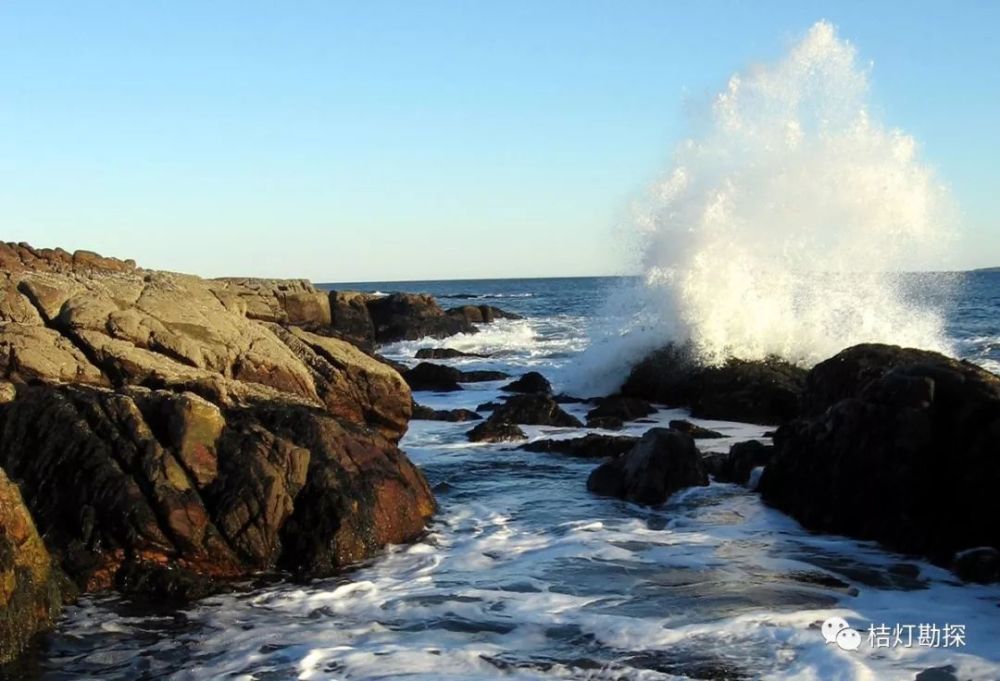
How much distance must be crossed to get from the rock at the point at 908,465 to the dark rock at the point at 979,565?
180mm

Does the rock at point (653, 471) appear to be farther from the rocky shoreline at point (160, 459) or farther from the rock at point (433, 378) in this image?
the rock at point (433, 378)

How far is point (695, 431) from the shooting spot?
14.8m

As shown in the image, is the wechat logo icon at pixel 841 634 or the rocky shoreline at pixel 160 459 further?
the rocky shoreline at pixel 160 459

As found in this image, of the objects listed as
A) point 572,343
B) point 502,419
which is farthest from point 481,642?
point 572,343

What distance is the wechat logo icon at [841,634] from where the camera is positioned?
6520 millimetres

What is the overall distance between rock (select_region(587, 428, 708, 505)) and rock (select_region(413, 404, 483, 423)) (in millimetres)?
5582

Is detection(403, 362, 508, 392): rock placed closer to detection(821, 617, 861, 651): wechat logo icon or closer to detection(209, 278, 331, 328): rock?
detection(209, 278, 331, 328): rock

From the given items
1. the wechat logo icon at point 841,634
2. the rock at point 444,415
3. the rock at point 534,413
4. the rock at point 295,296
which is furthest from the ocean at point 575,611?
the rock at point 295,296

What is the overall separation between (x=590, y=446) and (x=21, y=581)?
27.2 ft

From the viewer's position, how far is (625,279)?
79.5 ft

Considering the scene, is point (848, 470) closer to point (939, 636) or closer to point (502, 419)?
point (939, 636)

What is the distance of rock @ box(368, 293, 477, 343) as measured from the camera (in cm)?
4062

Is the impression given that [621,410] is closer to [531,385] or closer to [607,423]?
[607,423]

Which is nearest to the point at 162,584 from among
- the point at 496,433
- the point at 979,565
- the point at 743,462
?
the point at 979,565
